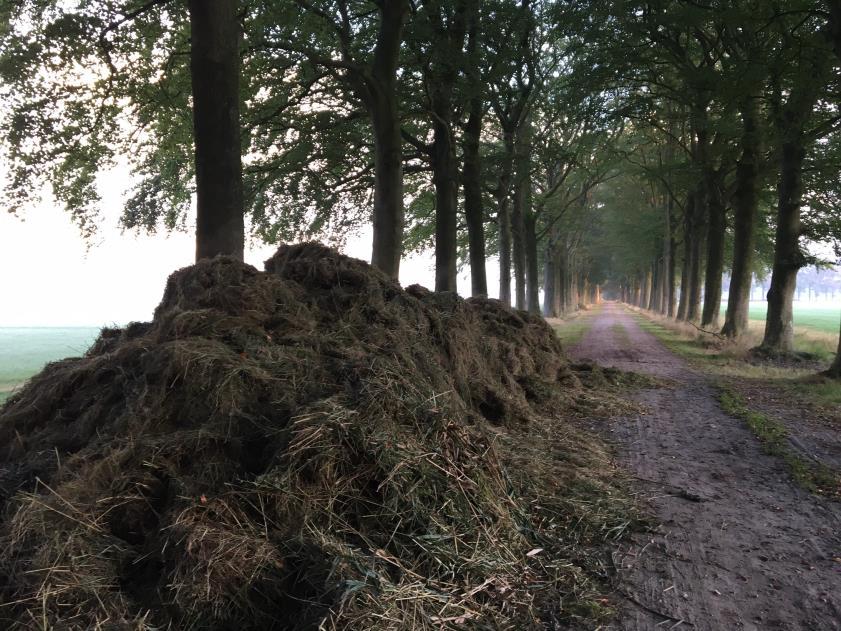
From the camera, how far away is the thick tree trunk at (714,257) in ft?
65.6

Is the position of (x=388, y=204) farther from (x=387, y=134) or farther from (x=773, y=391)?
(x=773, y=391)

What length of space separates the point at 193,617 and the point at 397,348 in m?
2.72

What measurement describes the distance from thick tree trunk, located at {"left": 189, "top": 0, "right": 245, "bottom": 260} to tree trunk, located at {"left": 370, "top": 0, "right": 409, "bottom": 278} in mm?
4468

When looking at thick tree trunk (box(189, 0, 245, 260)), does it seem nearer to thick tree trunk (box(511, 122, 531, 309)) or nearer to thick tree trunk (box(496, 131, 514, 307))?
thick tree trunk (box(496, 131, 514, 307))

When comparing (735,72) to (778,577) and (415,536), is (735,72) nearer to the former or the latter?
(778,577)

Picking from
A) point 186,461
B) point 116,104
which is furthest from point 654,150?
point 186,461

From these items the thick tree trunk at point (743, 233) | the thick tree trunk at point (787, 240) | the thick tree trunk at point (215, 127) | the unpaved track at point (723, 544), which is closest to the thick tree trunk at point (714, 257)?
the thick tree trunk at point (743, 233)

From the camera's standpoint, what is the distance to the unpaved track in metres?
2.94

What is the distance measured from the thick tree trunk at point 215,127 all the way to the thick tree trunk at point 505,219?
441 inches

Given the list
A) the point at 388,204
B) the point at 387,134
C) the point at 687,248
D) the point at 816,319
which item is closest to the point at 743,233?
the point at 687,248

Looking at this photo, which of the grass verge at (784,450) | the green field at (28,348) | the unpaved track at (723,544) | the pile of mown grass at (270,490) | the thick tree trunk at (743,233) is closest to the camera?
the pile of mown grass at (270,490)

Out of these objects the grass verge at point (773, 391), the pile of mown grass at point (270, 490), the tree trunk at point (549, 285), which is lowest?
the grass verge at point (773, 391)

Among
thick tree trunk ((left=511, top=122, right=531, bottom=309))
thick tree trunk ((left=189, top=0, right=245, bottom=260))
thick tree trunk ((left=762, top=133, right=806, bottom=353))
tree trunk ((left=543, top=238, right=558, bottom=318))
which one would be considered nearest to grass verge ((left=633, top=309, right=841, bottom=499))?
thick tree trunk ((left=762, top=133, right=806, bottom=353))

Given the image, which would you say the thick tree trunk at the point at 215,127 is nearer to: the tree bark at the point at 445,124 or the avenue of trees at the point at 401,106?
the avenue of trees at the point at 401,106
